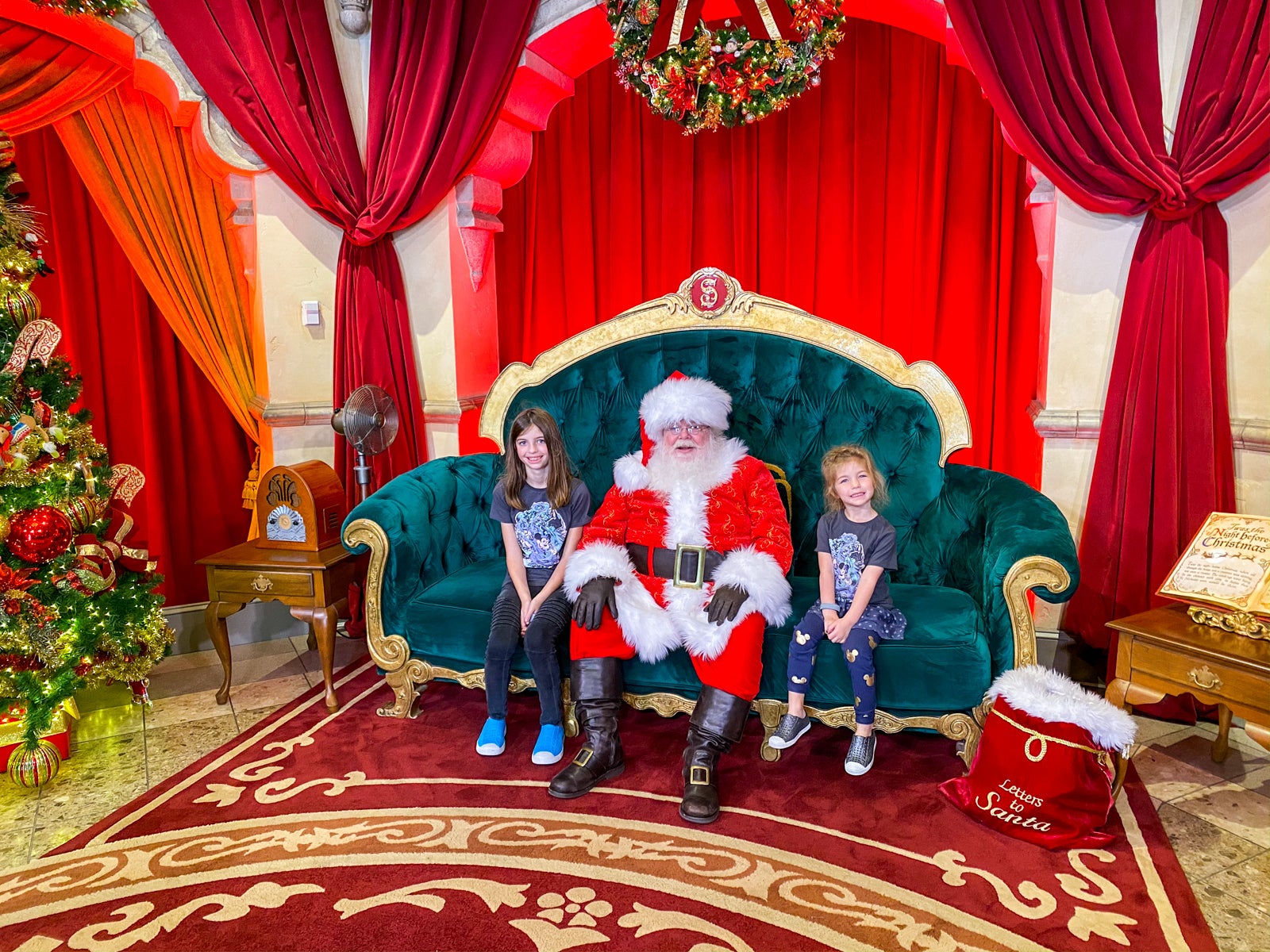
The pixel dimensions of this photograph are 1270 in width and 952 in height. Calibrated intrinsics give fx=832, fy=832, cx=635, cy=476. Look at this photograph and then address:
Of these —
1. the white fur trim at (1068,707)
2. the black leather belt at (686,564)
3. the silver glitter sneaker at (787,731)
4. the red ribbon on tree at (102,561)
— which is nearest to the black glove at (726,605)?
the black leather belt at (686,564)

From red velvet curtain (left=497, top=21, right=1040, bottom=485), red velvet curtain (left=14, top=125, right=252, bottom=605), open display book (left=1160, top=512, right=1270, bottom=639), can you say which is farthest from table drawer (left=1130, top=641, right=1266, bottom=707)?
red velvet curtain (left=14, top=125, right=252, bottom=605)

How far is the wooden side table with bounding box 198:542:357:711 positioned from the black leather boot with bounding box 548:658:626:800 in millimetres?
1106

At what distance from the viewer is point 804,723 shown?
2.70 metres

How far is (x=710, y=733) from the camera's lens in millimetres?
2518

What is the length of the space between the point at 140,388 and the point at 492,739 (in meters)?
2.61

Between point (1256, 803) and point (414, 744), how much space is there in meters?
2.65

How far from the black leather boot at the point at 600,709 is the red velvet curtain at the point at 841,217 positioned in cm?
185

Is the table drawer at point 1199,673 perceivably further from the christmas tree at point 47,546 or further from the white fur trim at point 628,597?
the christmas tree at point 47,546

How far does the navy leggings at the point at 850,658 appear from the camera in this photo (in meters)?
2.51

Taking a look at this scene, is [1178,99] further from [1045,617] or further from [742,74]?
[1045,617]

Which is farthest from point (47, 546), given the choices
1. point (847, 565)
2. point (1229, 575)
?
point (1229, 575)

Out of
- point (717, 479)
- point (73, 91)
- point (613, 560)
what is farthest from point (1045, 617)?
point (73, 91)

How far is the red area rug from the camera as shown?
6.34ft

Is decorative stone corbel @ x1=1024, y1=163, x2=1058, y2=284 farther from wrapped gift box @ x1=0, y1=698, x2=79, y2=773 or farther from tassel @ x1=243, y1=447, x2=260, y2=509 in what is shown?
wrapped gift box @ x1=0, y1=698, x2=79, y2=773
